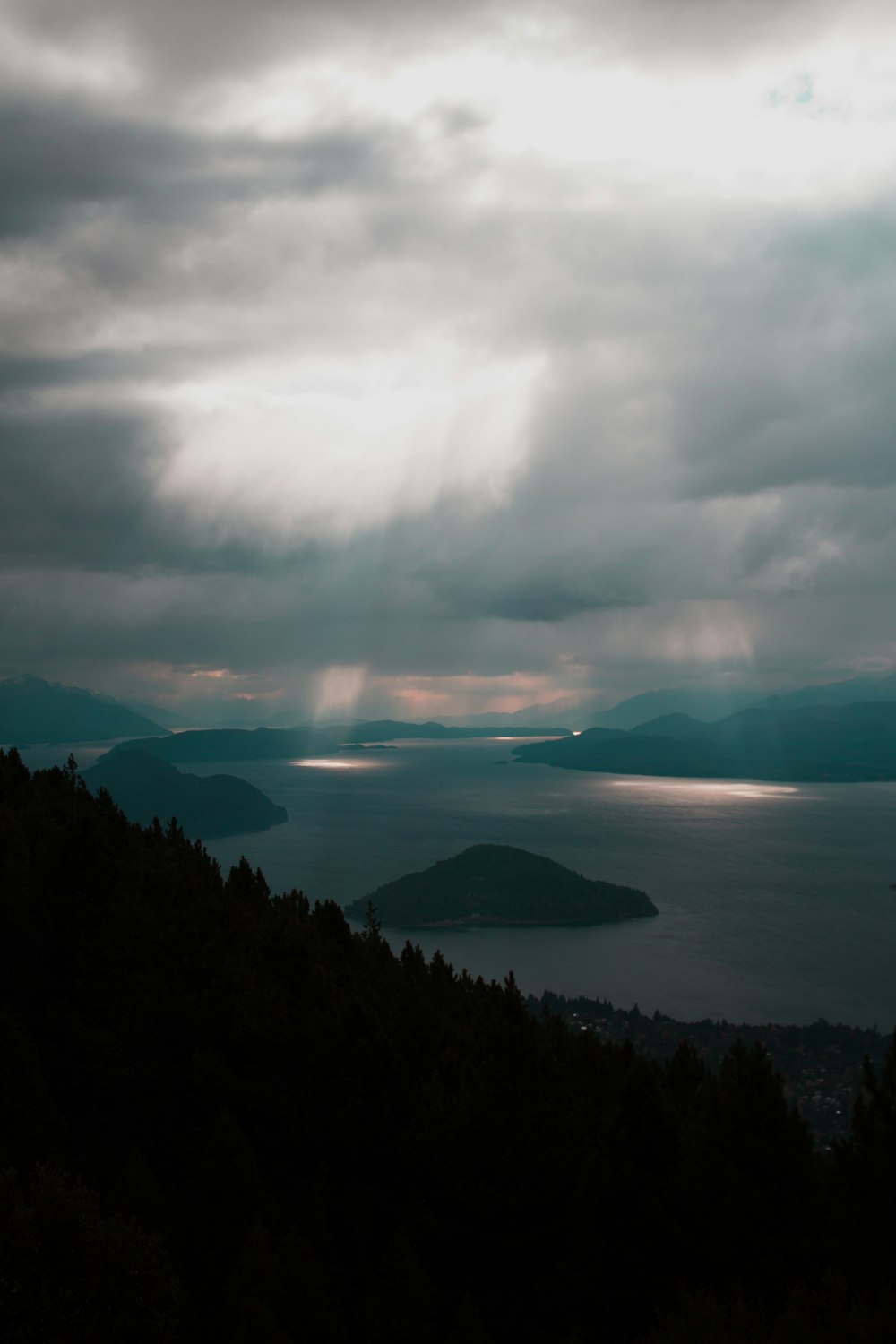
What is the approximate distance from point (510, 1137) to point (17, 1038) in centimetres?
1131

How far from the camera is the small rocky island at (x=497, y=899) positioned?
5453 inches

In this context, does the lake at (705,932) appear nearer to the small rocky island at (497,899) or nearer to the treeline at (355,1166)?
the small rocky island at (497,899)

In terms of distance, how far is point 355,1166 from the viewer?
803 inches

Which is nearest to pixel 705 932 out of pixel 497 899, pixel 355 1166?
pixel 497 899

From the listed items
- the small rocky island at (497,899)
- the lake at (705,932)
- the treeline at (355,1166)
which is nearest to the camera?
the treeline at (355,1166)

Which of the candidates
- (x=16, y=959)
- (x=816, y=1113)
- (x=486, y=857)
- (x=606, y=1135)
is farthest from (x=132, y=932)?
(x=486, y=857)

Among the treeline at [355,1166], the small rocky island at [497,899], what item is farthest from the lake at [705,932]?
the treeline at [355,1166]

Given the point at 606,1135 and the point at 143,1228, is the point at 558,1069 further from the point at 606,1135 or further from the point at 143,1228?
the point at 143,1228

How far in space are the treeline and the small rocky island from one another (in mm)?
112625

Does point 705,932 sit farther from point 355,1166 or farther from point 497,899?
point 355,1166

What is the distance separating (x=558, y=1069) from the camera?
72.2 ft

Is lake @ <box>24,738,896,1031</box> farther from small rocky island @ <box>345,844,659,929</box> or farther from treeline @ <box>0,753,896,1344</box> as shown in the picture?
treeline @ <box>0,753,896,1344</box>

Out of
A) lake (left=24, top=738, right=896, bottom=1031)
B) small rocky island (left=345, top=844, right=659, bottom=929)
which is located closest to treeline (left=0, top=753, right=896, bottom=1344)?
lake (left=24, top=738, right=896, bottom=1031)

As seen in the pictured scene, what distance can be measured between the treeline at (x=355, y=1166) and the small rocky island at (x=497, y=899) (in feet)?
370
